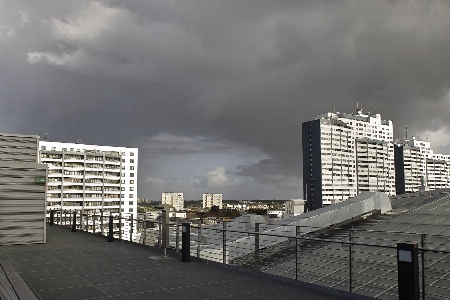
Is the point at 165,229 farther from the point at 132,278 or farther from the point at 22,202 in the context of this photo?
the point at 22,202

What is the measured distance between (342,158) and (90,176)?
107890mm

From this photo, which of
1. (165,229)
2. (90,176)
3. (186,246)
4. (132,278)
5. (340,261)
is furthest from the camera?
(90,176)

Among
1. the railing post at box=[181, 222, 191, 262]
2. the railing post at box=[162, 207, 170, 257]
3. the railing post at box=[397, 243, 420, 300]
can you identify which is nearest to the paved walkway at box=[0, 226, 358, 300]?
the railing post at box=[181, 222, 191, 262]

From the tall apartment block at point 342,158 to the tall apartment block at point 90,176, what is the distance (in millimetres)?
76679

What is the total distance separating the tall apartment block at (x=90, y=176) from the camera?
112438 millimetres

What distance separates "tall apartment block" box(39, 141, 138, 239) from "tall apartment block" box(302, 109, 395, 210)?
76679mm

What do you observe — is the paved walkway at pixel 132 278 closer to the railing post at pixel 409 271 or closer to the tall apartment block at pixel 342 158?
the railing post at pixel 409 271

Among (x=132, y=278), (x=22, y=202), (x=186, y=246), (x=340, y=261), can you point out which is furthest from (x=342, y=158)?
(x=132, y=278)

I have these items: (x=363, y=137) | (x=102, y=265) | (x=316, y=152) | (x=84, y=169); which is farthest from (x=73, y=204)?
(x=363, y=137)

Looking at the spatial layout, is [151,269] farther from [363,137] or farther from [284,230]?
[363,137]

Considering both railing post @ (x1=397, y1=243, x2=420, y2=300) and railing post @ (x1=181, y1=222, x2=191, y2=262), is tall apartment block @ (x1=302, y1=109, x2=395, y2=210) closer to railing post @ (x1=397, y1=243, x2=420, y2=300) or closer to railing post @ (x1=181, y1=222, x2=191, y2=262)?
railing post @ (x1=181, y1=222, x2=191, y2=262)

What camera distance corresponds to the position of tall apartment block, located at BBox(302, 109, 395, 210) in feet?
553

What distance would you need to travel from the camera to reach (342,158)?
176625 mm

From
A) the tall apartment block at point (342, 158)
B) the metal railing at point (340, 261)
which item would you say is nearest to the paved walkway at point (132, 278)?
the metal railing at point (340, 261)
